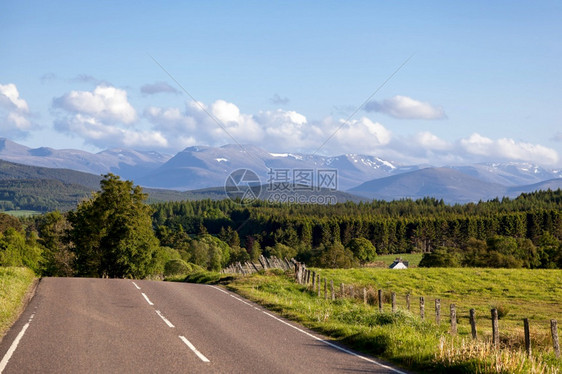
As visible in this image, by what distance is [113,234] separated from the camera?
60.8m

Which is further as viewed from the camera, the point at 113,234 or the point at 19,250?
the point at 19,250

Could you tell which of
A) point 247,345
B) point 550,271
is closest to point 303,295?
point 247,345

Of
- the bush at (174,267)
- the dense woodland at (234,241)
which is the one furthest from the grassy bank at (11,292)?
the bush at (174,267)

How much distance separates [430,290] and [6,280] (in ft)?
107

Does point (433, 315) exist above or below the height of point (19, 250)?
above

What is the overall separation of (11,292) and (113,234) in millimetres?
37470

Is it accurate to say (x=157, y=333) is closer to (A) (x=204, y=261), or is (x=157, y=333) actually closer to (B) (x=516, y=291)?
(B) (x=516, y=291)

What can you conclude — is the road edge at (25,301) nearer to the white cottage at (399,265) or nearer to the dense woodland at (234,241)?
the dense woodland at (234,241)

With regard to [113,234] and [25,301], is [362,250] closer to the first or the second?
[113,234]

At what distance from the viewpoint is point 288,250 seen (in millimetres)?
157000

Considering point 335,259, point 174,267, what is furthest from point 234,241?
point 174,267

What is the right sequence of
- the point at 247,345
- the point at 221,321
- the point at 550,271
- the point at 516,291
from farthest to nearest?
the point at 550,271 → the point at 516,291 → the point at 221,321 → the point at 247,345

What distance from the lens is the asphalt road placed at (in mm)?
12625

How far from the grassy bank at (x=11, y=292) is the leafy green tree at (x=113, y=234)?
24714 mm
